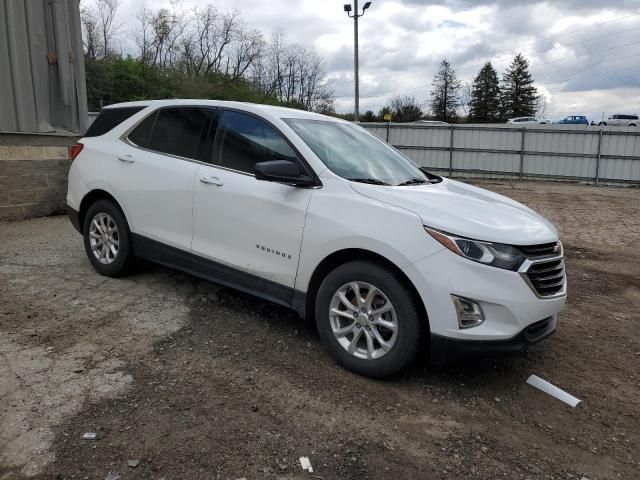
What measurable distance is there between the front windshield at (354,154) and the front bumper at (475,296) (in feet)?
3.12

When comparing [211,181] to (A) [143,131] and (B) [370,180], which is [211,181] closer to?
(A) [143,131]

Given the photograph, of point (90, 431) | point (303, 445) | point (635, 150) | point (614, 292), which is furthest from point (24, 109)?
point (635, 150)

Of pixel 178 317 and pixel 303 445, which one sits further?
pixel 178 317

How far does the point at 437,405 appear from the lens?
10.7 ft

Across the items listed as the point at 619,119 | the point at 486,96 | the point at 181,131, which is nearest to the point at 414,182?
the point at 181,131

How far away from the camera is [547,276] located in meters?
3.37

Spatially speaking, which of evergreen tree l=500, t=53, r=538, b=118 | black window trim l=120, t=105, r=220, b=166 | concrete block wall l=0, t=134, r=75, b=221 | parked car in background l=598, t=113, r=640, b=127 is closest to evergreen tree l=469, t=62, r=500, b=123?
evergreen tree l=500, t=53, r=538, b=118

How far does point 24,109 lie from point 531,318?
7.72 meters

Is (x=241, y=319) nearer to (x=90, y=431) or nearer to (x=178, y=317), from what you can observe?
(x=178, y=317)

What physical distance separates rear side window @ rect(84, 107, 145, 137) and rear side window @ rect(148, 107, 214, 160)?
38 cm

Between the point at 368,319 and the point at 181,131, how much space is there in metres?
2.42

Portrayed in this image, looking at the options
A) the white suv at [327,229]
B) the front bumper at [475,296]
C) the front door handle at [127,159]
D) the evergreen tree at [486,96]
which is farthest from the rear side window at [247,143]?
the evergreen tree at [486,96]

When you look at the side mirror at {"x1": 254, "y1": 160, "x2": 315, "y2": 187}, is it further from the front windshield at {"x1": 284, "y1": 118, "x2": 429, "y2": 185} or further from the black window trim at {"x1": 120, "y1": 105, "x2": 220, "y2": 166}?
the black window trim at {"x1": 120, "y1": 105, "x2": 220, "y2": 166}

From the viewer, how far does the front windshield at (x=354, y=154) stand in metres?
3.89
